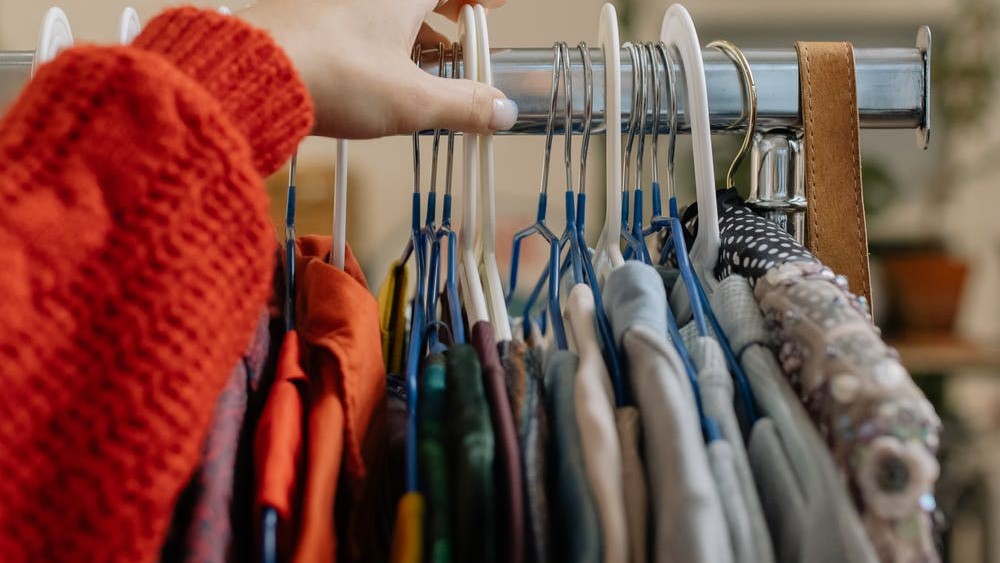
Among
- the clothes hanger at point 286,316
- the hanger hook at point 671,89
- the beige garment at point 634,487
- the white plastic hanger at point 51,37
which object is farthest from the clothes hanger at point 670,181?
→ the white plastic hanger at point 51,37

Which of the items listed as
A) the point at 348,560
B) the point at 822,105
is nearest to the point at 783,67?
the point at 822,105

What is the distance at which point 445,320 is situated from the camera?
0.55 metres

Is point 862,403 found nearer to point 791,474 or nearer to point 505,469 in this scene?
point 791,474

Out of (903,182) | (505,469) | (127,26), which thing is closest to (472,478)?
(505,469)

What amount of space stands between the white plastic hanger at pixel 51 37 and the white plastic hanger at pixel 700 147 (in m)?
0.35

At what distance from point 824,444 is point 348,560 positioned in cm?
21

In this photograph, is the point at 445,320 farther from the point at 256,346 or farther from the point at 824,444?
the point at 824,444

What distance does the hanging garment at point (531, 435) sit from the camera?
0.33 m

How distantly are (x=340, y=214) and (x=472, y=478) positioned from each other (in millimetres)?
232

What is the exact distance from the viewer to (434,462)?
35 cm

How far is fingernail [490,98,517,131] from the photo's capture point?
0.46 m

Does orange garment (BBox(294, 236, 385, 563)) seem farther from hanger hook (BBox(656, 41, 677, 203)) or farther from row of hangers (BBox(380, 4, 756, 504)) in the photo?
hanger hook (BBox(656, 41, 677, 203))

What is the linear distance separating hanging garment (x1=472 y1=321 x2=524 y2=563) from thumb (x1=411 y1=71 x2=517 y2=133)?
14cm

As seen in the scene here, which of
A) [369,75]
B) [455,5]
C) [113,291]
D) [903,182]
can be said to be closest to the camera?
[113,291]
